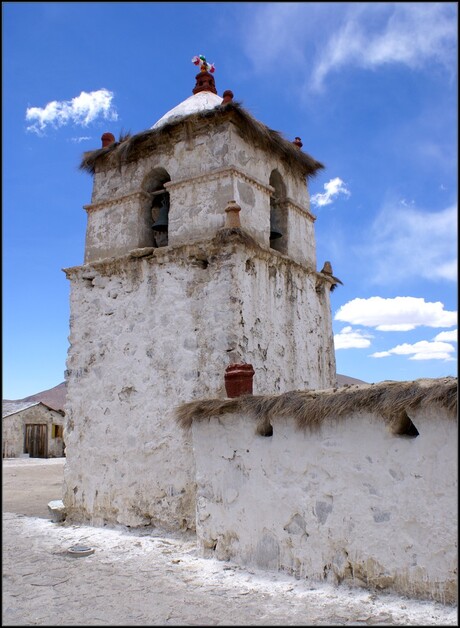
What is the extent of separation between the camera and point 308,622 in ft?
14.5

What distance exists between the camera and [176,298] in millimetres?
8234

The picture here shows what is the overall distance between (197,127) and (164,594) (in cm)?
685

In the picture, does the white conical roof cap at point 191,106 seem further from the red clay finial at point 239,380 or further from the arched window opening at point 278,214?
the red clay finial at point 239,380

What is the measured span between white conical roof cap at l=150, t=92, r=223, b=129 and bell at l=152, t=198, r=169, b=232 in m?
1.32

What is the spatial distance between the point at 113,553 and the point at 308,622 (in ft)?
11.1

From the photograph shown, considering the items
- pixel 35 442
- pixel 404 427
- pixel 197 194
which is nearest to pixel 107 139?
pixel 197 194

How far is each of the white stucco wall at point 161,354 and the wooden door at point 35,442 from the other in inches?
929

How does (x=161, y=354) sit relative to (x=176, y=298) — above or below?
below

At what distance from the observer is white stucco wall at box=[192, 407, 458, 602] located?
4746mm

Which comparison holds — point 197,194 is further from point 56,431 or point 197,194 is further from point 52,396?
point 52,396

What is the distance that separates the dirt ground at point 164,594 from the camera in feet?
14.9

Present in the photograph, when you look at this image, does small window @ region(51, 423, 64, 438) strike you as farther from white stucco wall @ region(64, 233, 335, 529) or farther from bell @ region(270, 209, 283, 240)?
bell @ region(270, 209, 283, 240)

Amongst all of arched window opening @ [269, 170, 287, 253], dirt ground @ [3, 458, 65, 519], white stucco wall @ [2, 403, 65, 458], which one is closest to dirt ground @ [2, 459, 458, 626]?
dirt ground @ [3, 458, 65, 519]

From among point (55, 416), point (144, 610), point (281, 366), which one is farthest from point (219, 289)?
point (55, 416)
